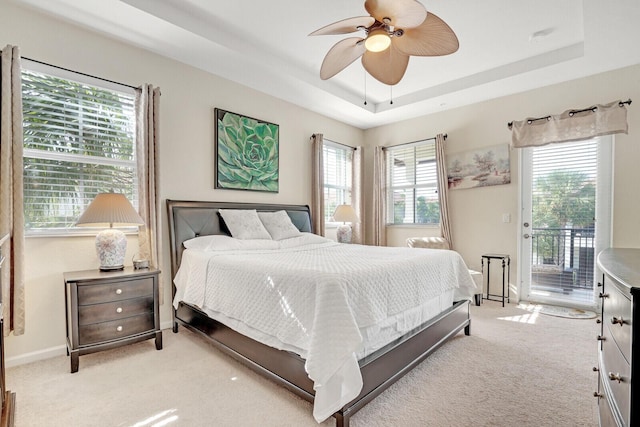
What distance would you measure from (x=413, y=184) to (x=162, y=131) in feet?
12.5

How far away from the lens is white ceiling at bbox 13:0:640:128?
2.55 m

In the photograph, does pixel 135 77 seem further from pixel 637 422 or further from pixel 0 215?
pixel 637 422

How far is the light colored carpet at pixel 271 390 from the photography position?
169 centimetres

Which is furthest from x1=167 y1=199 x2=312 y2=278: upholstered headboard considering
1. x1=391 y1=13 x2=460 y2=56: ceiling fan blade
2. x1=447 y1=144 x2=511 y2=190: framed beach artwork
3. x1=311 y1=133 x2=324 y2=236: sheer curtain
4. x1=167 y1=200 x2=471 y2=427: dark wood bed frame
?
x1=447 y1=144 x2=511 y2=190: framed beach artwork

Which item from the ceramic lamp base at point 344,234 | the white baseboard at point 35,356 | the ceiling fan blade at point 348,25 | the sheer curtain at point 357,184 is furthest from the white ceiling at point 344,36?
the white baseboard at point 35,356

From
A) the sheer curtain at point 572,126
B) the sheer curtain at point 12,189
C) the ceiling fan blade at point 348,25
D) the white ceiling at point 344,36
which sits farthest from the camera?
the sheer curtain at point 572,126

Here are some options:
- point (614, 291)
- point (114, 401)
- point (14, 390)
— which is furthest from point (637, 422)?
point (14, 390)

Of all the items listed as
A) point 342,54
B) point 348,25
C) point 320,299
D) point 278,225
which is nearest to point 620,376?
point 320,299

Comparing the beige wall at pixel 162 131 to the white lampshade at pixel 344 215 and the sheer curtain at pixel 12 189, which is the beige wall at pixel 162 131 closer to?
the sheer curtain at pixel 12 189

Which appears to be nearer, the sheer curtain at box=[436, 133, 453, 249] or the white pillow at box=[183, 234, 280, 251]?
the white pillow at box=[183, 234, 280, 251]

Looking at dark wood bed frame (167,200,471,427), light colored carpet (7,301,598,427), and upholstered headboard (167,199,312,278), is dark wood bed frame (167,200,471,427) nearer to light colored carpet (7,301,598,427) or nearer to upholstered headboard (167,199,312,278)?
upholstered headboard (167,199,312,278)

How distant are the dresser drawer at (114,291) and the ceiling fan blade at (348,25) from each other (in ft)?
7.50

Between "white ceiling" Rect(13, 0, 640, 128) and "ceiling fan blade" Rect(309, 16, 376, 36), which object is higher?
"white ceiling" Rect(13, 0, 640, 128)

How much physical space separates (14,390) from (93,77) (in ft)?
8.03
